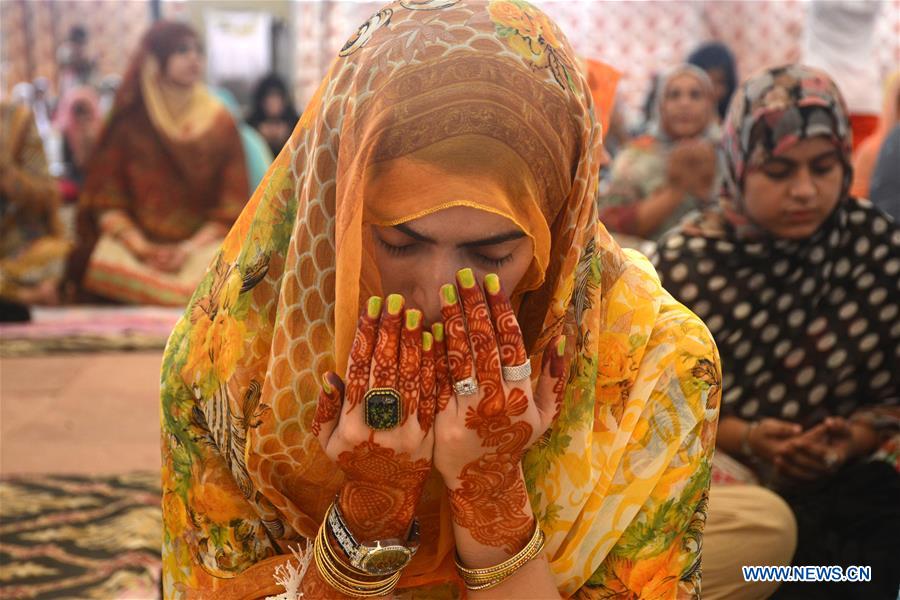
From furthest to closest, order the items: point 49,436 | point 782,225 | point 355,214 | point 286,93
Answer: point 286,93 → point 49,436 → point 782,225 → point 355,214

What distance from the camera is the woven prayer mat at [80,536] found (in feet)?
6.16

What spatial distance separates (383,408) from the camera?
37.9 inches

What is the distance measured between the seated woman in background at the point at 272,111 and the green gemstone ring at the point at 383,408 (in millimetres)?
5588

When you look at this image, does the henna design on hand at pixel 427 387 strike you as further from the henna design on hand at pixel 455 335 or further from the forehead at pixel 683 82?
the forehead at pixel 683 82

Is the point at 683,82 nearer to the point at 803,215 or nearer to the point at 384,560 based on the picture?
the point at 803,215

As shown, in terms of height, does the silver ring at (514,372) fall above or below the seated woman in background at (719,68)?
above

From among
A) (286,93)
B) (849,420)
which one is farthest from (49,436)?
(286,93)

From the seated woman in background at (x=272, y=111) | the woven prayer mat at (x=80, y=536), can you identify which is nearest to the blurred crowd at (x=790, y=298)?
the woven prayer mat at (x=80, y=536)

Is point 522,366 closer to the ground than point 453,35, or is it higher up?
closer to the ground

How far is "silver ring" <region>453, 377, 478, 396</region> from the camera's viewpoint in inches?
38.1

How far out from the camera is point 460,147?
1.00 meters

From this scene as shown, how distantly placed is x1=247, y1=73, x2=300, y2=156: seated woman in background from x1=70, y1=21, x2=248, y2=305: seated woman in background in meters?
1.82

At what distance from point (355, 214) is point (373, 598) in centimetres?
41

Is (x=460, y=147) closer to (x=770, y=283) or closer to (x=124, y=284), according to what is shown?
(x=770, y=283)
